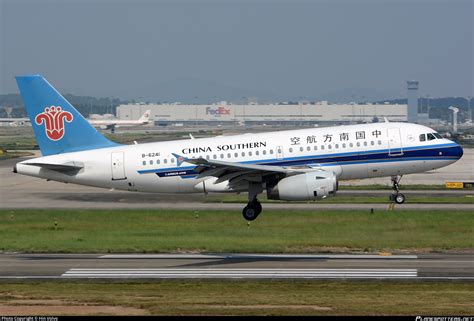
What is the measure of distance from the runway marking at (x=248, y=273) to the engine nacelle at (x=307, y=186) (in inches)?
202

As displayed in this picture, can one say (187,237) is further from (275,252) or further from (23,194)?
(23,194)

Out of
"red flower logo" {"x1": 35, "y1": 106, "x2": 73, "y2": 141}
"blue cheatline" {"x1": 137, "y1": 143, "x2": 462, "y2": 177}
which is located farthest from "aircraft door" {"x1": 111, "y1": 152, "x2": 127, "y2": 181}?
"red flower logo" {"x1": 35, "y1": 106, "x2": 73, "y2": 141}

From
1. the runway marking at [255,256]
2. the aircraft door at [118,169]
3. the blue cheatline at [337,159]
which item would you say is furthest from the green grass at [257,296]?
the aircraft door at [118,169]

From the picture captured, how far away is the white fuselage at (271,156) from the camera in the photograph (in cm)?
4775

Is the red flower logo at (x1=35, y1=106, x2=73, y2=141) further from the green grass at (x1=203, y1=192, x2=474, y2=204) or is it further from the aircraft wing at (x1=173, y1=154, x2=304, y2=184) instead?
the green grass at (x1=203, y1=192, x2=474, y2=204)

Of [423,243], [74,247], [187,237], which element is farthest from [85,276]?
[423,243]

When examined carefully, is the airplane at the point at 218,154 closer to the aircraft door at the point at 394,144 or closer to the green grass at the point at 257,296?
the aircraft door at the point at 394,144

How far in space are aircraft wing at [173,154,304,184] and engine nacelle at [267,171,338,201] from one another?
1.83 ft

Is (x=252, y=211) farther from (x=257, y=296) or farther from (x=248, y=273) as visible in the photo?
(x=257, y=296)

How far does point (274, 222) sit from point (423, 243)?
11164 millimetres

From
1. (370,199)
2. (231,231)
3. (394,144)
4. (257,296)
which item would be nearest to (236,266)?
(257,296)

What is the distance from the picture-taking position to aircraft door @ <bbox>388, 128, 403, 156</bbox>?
48375 mm

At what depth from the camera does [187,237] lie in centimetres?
5131

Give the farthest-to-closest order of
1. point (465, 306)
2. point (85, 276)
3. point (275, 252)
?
point (275, 252) < point (85, 276) < point (465, 306)
